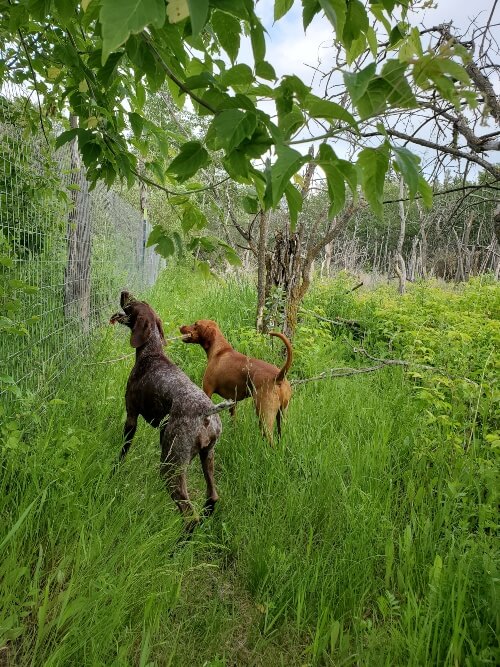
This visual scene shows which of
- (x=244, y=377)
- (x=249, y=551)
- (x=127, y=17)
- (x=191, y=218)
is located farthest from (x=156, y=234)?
(x=244, y=377)

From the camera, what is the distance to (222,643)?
189cm

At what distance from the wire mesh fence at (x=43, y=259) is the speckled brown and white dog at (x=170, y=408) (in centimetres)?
62

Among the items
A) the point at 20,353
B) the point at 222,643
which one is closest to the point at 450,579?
the point at 222,643

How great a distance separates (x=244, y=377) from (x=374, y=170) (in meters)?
2.73

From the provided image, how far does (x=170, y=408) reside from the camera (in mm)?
2572

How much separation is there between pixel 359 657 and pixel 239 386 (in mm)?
2025

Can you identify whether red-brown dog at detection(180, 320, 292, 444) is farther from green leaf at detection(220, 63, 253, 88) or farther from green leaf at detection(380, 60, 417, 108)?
green leaf at detection(380, 60, 417, 108)

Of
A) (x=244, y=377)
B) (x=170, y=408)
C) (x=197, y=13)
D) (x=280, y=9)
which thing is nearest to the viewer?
(x=197, y=13)

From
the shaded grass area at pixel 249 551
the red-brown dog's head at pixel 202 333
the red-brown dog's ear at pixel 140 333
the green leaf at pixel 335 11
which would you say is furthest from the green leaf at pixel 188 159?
the red-brown dog's head at pixel 202 333

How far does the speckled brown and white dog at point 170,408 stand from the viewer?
2400 millimetres

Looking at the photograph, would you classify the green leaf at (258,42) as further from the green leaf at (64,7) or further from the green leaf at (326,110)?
the green leaf at (64,7)

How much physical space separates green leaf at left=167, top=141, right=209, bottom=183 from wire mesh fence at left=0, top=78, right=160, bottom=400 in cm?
96

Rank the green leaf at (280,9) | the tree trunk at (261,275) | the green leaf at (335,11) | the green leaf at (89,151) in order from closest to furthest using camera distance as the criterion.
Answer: the green leaf at (335,11) → the green leaf at (280,9) → the green leaf at (89,151) → the tree trunk at (261,275)

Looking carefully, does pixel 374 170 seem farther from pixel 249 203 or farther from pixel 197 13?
pixel 249 203
